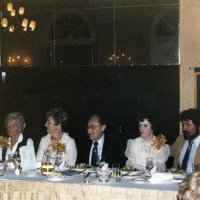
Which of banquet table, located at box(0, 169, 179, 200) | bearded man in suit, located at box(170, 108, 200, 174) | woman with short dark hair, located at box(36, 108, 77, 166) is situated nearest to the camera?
banquet table, located at box(0, 169, 179, 200)

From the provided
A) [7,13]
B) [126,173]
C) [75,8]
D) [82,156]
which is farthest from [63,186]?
[7,13]

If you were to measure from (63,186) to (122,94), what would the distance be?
146 inches

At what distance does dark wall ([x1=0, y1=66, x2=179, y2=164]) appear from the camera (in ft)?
22.8

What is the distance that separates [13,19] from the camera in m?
7.72


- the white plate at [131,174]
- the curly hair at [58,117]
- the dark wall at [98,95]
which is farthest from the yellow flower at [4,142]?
the dark wall at [98,95]

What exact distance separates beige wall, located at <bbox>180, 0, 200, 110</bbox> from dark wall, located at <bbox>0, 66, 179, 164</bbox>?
0.44 feet

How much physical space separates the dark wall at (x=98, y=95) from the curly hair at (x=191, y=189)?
5.30 meters

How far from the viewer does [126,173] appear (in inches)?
160

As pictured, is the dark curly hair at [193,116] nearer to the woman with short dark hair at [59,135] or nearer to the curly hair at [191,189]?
the woman with short dark hair at [59,135]

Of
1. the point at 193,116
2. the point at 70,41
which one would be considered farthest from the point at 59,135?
the point at 70,41

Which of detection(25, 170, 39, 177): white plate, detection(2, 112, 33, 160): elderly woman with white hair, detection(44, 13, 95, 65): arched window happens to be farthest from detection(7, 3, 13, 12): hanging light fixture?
detection(25, 170, 39, 177): white plate

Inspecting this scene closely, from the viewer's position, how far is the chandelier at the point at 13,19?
7598mm

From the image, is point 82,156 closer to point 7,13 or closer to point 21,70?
point 21,70

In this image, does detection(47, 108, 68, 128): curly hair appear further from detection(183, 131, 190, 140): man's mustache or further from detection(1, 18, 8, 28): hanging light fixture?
detection(1, 18, 8, 28): hanging light fixture
